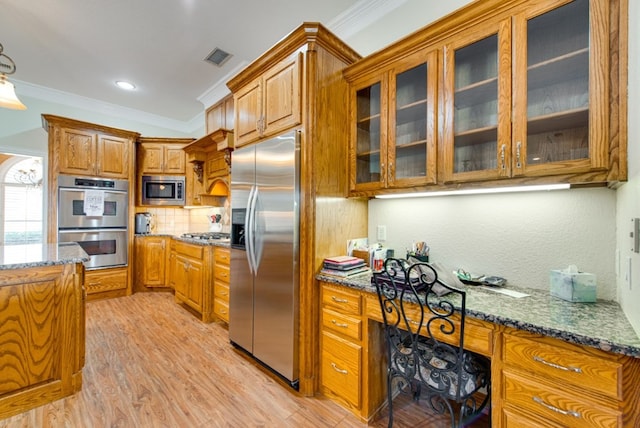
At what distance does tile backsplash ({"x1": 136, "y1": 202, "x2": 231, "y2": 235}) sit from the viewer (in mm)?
4742

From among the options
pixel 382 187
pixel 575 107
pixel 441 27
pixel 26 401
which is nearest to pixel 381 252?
pixel 382 187

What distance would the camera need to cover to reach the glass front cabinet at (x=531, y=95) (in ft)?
4.00

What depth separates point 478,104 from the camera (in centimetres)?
158

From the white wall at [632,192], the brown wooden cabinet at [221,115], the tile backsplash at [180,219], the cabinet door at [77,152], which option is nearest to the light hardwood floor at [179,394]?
the white wall at [632,192]

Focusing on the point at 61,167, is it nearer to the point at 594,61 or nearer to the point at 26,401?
the point at 26,401

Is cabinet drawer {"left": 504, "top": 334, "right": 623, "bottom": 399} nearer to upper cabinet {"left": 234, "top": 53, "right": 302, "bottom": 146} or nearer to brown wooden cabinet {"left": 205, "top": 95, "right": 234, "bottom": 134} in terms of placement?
upper cabinet {"left": 234, "top": 53, "right": 302, "bottom": 146}

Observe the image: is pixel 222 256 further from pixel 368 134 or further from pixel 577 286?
pixel 577 286

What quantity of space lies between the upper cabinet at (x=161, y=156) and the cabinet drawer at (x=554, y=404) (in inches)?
192

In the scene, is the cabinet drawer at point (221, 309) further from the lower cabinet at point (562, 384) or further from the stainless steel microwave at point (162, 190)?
the lower cabinet at point (562, 384)

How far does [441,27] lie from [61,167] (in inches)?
191

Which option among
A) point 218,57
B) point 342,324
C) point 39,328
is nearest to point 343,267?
point 342,324

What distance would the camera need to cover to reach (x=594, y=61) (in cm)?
121

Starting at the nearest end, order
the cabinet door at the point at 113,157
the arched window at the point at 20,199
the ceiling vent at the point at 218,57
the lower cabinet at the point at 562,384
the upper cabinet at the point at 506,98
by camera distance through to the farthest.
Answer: the lower cabinet at the point at 562,384 < the upper cabinet at the point at 506,98 < the ceiling vent at the point at 218,57 < the cabinet door at the point at 113,157 < the arched window at the point at 20,199

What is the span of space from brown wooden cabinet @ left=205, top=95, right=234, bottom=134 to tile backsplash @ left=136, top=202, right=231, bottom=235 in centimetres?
135
